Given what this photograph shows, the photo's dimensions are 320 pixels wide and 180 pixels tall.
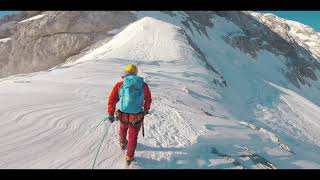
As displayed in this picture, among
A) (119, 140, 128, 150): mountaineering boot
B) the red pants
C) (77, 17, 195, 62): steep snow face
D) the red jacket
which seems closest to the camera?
the red pants

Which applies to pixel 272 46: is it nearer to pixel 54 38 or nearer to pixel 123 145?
pixel 54 38

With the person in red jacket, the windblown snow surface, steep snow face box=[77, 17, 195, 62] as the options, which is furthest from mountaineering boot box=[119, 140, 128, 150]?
steep snow face box=[77, 17, 195, 62]

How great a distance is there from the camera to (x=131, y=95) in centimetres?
892

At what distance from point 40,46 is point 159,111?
92.3ft

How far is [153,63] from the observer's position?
27.9m

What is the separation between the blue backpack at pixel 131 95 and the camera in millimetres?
8914

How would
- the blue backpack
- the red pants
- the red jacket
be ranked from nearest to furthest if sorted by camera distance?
1. the red pants
2. the blue backpack
3. the red jacket

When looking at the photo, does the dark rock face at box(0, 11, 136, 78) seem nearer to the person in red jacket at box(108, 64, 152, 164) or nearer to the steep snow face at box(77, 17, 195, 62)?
the steep snow face at box(77, 17, 195, 62)

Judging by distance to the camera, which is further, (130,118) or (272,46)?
(272,46)

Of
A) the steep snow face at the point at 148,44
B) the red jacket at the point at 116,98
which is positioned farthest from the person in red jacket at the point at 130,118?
the steep snow face at the point at 148,44

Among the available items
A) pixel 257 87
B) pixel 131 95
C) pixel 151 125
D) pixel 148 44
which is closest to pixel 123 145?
pixel 131 95

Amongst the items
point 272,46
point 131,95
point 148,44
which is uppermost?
point 148,44

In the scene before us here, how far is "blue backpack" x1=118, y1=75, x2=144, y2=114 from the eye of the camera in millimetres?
8914
